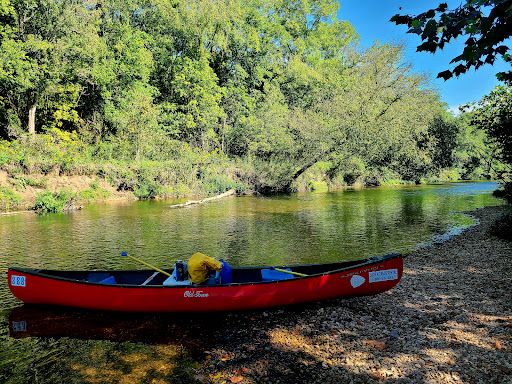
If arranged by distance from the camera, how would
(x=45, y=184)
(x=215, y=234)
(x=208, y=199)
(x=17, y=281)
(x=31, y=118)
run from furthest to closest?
1. (x=208, y=199)
2. (x=31, y=118)
3. (x=45, y=184)
4. (x=215, y=234)
5. (x=17, y=281)

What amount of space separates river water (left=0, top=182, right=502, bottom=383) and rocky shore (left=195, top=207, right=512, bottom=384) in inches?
48.7

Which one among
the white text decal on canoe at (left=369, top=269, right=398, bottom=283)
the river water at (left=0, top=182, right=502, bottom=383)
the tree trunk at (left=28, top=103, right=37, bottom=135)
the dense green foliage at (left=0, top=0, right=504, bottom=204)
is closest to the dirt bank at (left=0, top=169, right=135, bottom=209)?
the dense green foliage at (left=0, top=0, right=504, bottom=204)

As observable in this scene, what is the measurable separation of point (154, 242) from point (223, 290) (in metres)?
7.53

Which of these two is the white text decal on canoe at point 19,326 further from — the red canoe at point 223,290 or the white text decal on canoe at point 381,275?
the white text decal on canoe at point 381,275

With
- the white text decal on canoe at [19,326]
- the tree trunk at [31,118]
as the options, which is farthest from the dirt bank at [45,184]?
the white text decal on canoe at [19,326]

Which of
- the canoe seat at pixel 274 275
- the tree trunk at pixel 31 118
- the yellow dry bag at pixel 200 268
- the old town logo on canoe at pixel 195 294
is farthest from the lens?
the tree trunk at pixel 31 118

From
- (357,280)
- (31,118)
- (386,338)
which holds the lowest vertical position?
(386,338)

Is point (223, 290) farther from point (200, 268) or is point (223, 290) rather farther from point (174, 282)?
point (174, 282)

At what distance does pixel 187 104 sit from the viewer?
3734 centimetres

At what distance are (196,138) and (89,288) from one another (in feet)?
108

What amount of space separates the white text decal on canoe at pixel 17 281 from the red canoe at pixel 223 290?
Answer: 22 mm

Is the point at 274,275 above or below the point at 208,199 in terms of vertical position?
below

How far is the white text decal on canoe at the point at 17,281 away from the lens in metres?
7.37

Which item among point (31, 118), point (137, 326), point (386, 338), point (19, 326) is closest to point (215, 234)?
point (137, 326)
